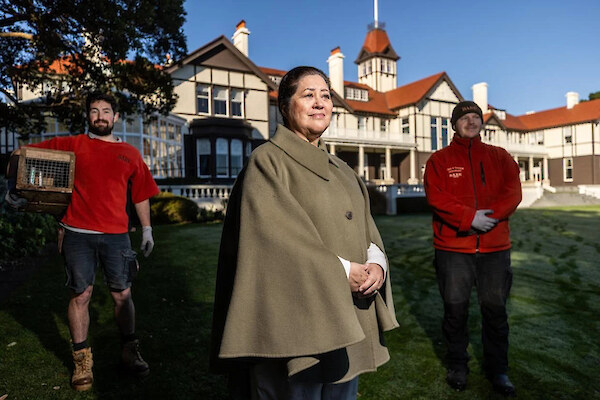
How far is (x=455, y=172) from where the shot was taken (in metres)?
3.40

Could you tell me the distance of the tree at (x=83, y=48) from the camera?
9.70m

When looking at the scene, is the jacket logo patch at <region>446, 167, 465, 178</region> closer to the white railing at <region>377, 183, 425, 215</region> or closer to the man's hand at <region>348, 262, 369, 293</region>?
the man's hand at <region>348, 262, 369, 293</region>

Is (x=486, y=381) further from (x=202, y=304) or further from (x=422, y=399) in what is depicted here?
(x=202, y=304)

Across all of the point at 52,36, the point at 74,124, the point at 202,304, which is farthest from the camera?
the point at 74,124

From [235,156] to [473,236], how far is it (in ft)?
67.3

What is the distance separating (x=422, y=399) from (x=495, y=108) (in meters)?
46.1

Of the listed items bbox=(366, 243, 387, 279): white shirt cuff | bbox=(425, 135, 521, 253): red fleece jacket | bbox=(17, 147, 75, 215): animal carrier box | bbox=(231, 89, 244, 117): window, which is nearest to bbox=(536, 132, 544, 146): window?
bbox=(231, 89, 244, 117): window

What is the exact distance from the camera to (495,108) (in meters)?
43.1

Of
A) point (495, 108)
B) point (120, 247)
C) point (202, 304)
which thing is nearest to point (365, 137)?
A: point (495, 108)

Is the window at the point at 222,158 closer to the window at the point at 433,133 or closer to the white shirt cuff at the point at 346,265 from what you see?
the window at the point at 433,133

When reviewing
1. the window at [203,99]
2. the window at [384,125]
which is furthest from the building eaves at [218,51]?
the window at [384,125]

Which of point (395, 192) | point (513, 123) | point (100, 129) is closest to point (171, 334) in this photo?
point (100, 129)

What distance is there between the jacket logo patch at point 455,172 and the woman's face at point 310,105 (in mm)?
1865

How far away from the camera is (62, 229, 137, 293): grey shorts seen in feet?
10.3
